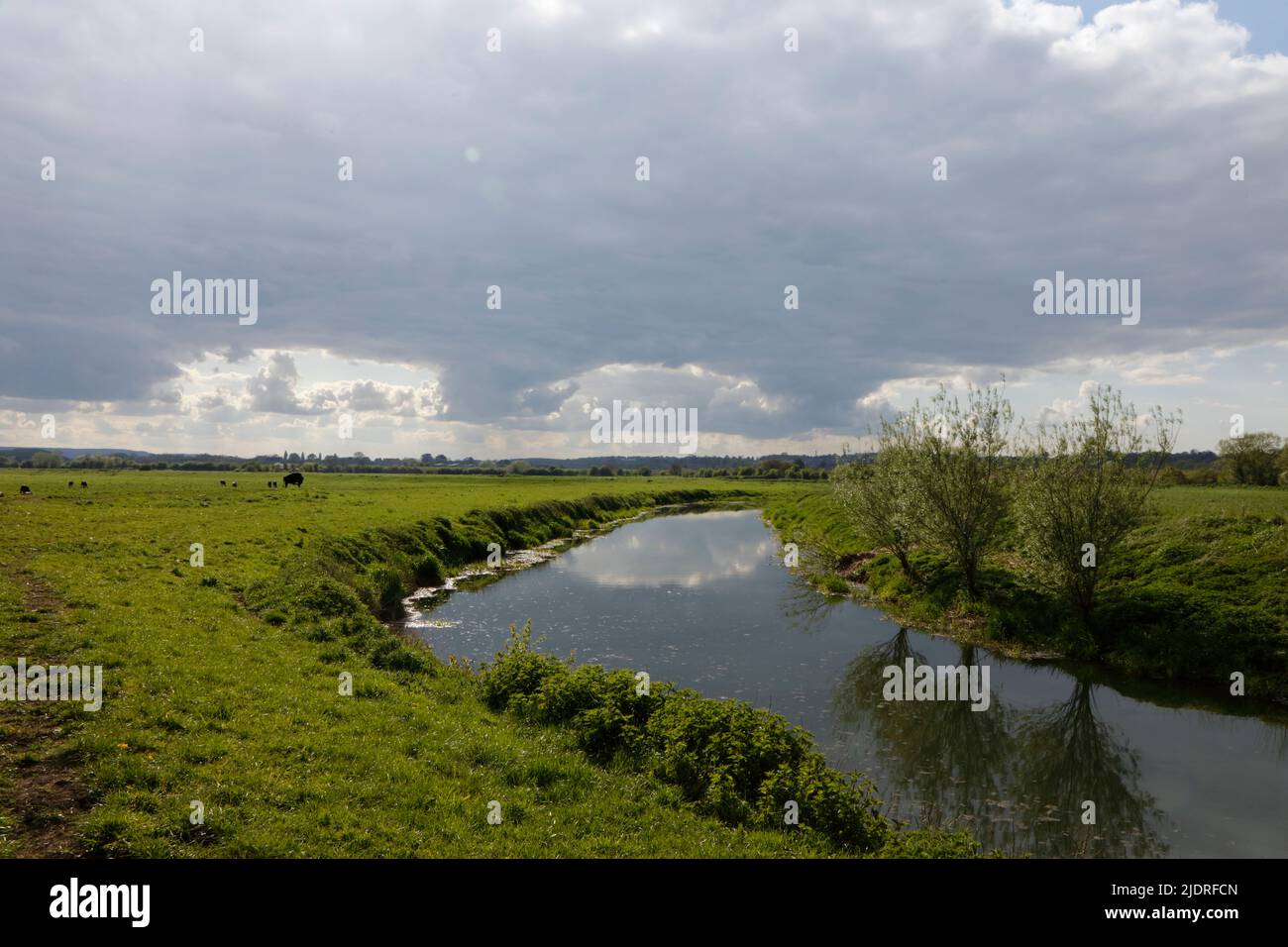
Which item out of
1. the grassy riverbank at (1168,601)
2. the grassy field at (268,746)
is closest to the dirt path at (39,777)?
the grassy field at (268,746)

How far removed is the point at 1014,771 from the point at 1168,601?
14371 mm

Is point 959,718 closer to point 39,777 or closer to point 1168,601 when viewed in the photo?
point 1168,601

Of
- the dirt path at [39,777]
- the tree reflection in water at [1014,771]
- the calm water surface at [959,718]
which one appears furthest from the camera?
the calm water surface at [959,718]

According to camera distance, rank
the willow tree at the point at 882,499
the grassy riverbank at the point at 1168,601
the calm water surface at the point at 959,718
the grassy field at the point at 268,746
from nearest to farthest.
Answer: the grassy field at the point at 268,746 < the calm water surface at the point at 959,718 < the grassy riverbank at the point at 1168,601 < the willow tree at the point at 882,499

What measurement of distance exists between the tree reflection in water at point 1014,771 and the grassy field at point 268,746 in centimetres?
420

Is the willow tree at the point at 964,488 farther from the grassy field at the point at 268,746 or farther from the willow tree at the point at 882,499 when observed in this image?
the grassy field at the point at 268,746

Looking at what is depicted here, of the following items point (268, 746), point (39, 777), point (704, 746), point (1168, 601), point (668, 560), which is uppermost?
point (39, 777)

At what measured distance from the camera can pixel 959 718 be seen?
2070cm

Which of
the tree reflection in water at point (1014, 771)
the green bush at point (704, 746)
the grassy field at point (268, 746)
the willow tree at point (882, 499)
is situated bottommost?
the tree reflection in water at point (1014, 771)

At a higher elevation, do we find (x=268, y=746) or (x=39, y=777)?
(x=39, y=777)

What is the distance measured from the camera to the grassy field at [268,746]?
9.11 metres

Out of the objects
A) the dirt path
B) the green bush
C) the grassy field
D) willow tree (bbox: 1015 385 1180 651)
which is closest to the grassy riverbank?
willow tree (bbox: 1015 385 1180 651)

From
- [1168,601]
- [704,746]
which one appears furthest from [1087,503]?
[704,746]
